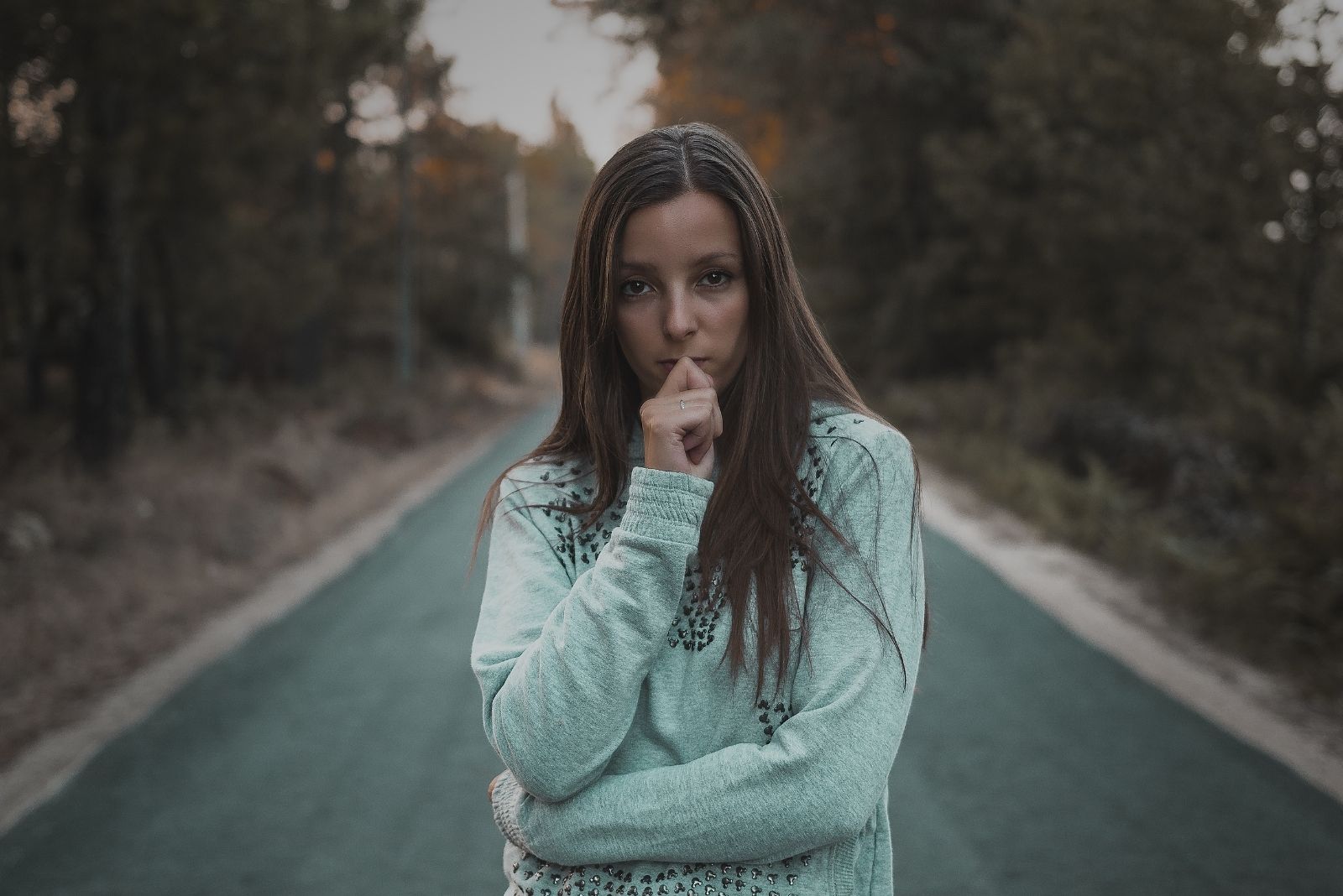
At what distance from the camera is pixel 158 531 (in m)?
9.73

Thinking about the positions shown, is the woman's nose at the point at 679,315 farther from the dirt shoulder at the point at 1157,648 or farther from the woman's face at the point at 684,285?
the dirt shoulder at the point at 1157,648

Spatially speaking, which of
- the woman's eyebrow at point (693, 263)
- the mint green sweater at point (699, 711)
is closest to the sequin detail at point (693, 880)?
the mint green sweater at point (699, 711)

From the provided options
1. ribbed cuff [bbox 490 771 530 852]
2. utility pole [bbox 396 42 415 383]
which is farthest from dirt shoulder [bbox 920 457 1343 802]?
utility pole [bbox 396 42 415 383]

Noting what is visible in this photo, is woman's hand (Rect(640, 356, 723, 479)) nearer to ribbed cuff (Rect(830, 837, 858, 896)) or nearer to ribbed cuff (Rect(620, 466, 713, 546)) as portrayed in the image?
ribbed cuff (Rect(620, 466, 713, 546))

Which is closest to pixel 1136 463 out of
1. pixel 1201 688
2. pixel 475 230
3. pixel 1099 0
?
pixel 1099 0

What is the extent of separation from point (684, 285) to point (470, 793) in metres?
3.47

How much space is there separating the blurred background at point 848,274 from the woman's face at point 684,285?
10.5 ft

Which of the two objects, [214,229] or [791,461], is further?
[214,229]

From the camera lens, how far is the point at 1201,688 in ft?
18.7

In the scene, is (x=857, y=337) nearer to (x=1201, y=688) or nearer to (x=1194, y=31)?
(x=1194, y=31)

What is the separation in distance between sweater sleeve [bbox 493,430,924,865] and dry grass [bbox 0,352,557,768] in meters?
4.60

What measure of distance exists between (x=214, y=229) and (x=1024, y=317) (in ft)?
39.2

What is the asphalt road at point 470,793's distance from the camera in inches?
148

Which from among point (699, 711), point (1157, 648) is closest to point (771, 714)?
point (699, 711)
